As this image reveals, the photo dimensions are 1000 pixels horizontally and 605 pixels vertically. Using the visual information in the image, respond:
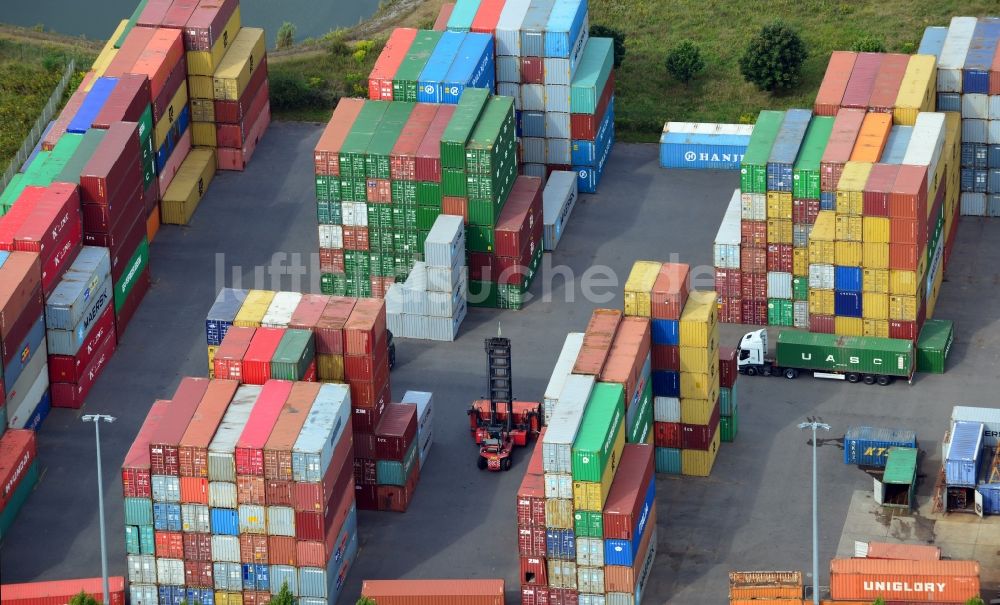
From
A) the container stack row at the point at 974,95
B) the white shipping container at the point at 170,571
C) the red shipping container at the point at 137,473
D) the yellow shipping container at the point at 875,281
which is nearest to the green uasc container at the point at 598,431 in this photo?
the white shipping container at the point at 170,571

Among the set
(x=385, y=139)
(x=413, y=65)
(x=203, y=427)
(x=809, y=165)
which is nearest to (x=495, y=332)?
(x=385, y=139)

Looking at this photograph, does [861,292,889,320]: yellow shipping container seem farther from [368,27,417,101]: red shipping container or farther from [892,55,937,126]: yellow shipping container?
[368,27,417,101]: red shipping container

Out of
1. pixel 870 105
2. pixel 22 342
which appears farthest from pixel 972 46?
pixel 22 342

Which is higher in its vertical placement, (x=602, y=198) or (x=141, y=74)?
(x=141, y=74)

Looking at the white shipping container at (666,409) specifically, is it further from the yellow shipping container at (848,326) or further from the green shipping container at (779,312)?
the green shipping container at (779,312)

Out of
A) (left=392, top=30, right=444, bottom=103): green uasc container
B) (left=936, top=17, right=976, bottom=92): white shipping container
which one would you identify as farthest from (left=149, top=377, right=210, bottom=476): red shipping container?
(left=936, top=17, right=976, bottom=92): white shipping container

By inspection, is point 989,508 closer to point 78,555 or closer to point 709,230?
point 709,230
